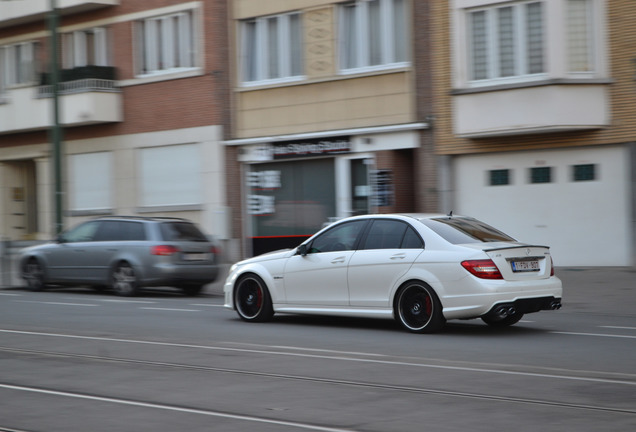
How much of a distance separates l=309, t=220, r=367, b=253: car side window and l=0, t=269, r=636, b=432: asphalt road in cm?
103

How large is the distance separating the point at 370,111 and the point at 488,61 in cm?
337

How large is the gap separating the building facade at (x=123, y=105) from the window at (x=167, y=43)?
0.03 m

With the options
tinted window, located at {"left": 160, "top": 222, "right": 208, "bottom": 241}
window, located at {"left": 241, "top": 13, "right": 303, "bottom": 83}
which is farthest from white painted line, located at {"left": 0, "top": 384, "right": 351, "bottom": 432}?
window, located at {"left": 241, "top": 13, "right": 303, "bottom": 83}

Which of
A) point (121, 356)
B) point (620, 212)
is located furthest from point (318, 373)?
point (620, 212)

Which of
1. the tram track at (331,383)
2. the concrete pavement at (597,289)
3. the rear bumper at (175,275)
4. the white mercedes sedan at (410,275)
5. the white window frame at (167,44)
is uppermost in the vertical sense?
the white window frame at (167,44)

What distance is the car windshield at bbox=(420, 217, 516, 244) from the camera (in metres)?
11.9

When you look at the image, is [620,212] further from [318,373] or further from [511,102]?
[318,373]

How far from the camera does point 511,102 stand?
21.2 m

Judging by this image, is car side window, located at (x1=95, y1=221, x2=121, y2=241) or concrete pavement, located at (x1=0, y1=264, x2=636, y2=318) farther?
car side window, located at (x1=95, y1=221, x2=121, y2=241)

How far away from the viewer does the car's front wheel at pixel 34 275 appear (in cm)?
2086

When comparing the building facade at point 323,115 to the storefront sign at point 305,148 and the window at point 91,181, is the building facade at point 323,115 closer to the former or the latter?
the storefront sign at point 305,148

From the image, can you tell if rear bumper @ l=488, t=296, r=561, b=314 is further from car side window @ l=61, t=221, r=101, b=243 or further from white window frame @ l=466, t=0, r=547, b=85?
car side window @ l=61, t=221, r=101, b=243

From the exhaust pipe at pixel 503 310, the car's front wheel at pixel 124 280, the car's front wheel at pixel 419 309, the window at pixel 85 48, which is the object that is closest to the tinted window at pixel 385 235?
the car's front wheel at pixel 419 309

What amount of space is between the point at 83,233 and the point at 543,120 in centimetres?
960
